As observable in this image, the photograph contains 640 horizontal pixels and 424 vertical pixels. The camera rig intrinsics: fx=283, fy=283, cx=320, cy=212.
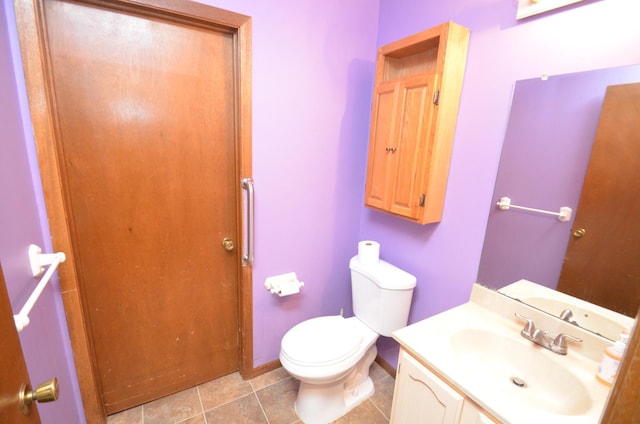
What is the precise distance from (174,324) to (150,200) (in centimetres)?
71

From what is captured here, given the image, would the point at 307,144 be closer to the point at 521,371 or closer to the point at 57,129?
the point at 57,129

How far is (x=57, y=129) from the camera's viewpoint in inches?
45.1

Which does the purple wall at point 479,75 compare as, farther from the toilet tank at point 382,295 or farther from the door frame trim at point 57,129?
the door frame trim at point 57,129

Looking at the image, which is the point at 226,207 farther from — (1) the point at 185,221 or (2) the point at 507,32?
(2) the point at 507,32

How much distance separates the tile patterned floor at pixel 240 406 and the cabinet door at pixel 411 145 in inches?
45.1

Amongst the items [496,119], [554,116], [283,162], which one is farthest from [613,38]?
[283,162]

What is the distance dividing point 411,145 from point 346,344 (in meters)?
1.10

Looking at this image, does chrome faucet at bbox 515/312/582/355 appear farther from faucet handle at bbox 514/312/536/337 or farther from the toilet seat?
the toilet seat

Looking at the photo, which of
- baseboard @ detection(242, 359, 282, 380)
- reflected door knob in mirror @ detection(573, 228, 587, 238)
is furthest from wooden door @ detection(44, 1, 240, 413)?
reflected door knob in mirror @ detection(573, 228, 587, 238)

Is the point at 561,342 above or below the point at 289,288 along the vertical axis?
above

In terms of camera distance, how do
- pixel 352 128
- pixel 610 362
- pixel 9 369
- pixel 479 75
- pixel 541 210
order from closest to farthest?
1. pixel 9 369
2. pixel 610 362
3. pixel 541 210
4. pixel 479 75
5. pixel 352 128

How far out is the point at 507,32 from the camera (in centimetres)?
115

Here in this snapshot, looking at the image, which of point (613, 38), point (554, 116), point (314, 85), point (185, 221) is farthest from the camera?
point (314, 85)

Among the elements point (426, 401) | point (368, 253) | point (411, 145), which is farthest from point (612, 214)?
point (368, 253)
